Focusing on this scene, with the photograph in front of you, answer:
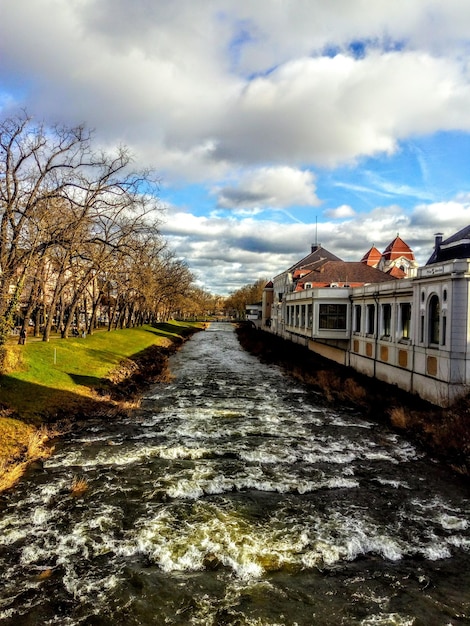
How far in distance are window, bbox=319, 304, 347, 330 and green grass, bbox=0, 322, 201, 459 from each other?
17322 mm

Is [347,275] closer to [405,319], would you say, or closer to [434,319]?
[405,319]

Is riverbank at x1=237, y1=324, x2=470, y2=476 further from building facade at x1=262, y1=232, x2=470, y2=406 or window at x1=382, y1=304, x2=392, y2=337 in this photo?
window at x1=382, y1=304, x2=392, y2=337

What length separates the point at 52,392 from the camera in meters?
18.3

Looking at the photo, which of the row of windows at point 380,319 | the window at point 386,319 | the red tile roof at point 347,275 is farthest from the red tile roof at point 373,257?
the window at point 386,319

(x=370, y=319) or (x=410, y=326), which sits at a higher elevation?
(x=370, y=319)

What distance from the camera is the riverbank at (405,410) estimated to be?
561 inches

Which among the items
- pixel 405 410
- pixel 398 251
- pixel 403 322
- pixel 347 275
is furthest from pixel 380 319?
pixel 398 251

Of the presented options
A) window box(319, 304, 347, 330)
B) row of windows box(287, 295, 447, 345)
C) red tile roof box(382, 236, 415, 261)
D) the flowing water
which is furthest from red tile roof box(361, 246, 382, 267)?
the flowing water

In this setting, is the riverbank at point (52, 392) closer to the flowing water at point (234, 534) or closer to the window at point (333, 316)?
the flowing water at point (234, 534)

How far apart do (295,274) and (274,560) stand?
6075 cm

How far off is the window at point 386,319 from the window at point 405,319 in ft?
5.19

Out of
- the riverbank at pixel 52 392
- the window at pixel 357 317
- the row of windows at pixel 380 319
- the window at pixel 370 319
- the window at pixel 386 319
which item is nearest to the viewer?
the riverbank at pixel 52 392

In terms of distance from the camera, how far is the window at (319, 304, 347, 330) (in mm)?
35531

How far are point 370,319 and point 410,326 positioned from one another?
24.9 feet
